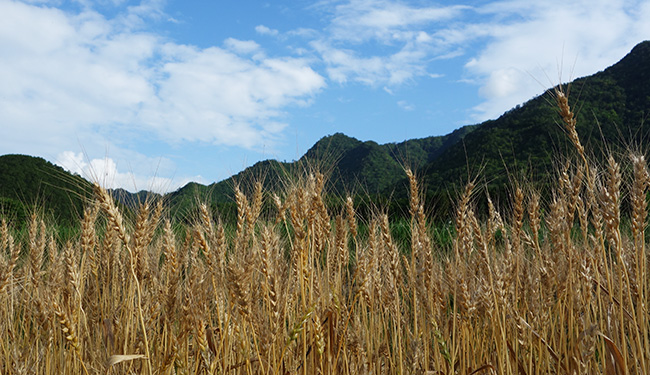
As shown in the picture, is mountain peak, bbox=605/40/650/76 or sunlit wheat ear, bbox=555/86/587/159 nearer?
sunlit wheat ear, bbox=555/86/587/159

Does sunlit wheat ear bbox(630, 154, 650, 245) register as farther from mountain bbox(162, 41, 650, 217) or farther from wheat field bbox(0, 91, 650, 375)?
mountain bbox(162, 41, 650, 217)

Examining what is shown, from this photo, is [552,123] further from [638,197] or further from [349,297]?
[349,297]

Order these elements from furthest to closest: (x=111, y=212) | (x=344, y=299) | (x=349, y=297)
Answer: (x=344, y=299)
(x=349, y=297)
(x=111, y=212)

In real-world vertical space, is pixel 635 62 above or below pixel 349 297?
above

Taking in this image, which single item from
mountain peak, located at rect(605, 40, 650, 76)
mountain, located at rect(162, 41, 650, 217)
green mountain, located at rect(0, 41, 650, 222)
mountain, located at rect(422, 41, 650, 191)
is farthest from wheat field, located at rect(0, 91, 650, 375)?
mountain peak, located at rect(605, 40, 650, 76)

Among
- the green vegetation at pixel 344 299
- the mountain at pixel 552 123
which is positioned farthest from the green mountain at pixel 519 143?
the green vegetation at pixel 344 299

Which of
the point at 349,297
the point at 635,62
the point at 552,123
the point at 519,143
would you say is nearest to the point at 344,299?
the point at 349,297

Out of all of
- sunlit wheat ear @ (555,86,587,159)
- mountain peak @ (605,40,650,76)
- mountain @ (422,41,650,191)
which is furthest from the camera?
mountain peak @ (605,40,650,76)

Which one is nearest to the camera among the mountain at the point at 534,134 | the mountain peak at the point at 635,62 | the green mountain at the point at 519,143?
the green mountain at the point at 519,143

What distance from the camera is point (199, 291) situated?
296 cm

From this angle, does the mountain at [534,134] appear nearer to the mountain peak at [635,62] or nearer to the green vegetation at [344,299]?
the mountain peak at [635,62]

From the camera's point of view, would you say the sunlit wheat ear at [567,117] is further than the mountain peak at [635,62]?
No

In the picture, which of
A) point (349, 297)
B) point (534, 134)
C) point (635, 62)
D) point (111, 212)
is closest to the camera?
point (111, 212)

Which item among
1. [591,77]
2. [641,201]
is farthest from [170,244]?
[591,77]
